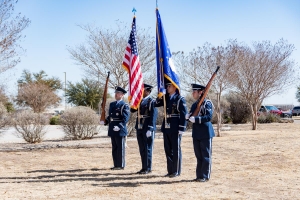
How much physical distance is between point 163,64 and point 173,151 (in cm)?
182

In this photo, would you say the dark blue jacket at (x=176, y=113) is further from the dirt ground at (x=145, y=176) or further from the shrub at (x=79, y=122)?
the shrub at (x=79, y=122)

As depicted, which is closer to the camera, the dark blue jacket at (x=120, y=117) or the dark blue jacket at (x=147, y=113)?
the dark blue jacket at (x=147, y=113)

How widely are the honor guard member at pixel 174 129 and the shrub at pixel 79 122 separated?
10462 millimetres

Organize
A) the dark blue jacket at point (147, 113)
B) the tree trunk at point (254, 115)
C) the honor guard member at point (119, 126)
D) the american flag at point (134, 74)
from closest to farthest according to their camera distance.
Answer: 1. the dark blue jacket at point (147, 113)
2. the american flag at point (134, 74)
3. the honor guard member at point (119, 126)
4. the tree trunk at point (254, 115)

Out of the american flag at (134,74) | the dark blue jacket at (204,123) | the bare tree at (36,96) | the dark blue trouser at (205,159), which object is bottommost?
the dark blue trouser at (205,159)

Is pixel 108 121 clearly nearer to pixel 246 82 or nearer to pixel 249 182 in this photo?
pixel 249 182

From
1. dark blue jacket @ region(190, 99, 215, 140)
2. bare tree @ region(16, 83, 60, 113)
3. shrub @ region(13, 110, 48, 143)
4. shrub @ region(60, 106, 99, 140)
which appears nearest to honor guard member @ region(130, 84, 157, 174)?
dark blue jacket @ region(190, 99, 215, 140)

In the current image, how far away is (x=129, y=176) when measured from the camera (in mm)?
8914

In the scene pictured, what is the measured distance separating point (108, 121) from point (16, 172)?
2439 mm

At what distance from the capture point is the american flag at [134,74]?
9.48 meters

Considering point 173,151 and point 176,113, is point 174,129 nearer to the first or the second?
point 176,113

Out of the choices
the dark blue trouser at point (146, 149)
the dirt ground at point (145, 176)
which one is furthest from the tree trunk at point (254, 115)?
the dark blue trouser at point (146, 149)

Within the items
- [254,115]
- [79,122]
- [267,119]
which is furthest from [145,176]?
[267,119]

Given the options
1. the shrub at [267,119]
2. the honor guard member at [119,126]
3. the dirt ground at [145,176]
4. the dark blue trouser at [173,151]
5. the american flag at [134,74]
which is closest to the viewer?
the dirt ground at [145,176]
